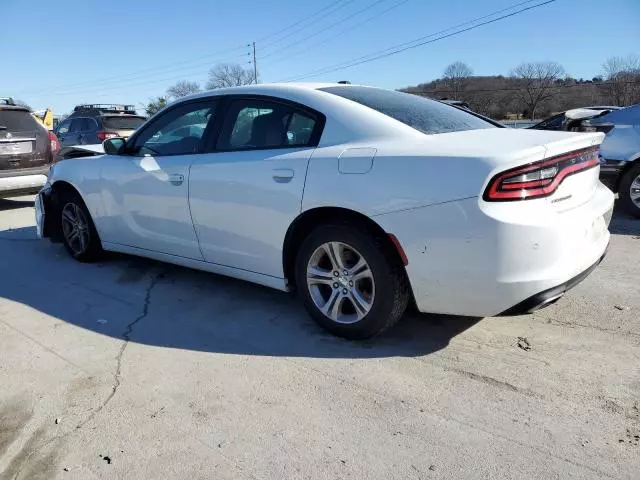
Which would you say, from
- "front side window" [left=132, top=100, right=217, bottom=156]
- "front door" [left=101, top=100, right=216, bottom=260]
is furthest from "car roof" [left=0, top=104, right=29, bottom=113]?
"front side window" [left=132, top=100, right=217, bottom=156]

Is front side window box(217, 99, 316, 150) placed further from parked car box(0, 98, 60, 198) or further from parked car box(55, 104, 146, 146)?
parked car box(55, 104, 146, 146)

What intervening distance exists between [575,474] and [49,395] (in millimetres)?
2527

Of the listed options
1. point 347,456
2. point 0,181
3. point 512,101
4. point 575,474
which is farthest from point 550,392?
point 512,101

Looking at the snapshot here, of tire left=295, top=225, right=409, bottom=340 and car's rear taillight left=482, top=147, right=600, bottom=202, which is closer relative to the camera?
car's rear taillight left=482, top=147, right=600, bottom=202

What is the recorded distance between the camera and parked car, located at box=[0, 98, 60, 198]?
26.0 feet

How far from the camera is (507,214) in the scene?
265 centimetres

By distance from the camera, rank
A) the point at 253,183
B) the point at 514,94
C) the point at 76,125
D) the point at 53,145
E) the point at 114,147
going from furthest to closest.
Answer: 1. the point at 514,94
2. the point at 76,125
3. the point at 53,145
4. the point at 114,147
5. the point at 253,183

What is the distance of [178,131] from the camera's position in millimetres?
4316

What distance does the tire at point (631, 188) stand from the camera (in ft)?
22.1

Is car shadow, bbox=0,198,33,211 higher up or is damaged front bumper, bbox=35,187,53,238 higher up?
damaged front bumper, bbox=35,187,53,238

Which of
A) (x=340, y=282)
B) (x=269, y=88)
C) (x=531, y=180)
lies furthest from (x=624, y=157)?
(x=340, y=282)

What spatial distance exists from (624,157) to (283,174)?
5285 mm

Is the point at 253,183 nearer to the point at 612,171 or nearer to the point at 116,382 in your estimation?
the point at 116,382

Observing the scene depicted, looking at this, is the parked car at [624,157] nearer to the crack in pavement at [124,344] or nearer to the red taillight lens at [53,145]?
the crack in pavement at [124,344]
